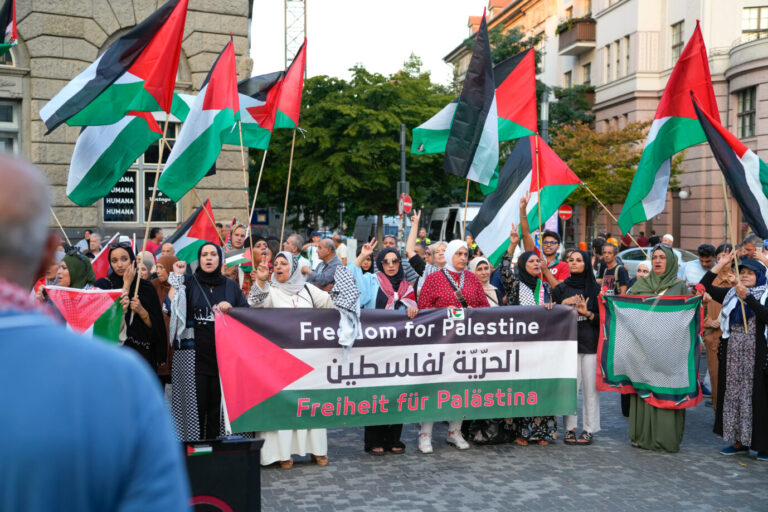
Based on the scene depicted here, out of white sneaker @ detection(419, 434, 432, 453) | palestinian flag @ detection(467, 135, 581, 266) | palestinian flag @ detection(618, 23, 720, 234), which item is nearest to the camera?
white sneaker @ detection(419, 434, 432, 453)

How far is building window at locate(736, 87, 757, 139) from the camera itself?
108 feet

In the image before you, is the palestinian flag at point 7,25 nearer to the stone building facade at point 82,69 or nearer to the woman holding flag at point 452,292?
the woman holding flag at point 452,292

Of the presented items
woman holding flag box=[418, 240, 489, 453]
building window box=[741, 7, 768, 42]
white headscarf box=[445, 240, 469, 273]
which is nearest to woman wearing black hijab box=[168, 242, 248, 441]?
woman holding flag box=[418, 240, 489, 453]

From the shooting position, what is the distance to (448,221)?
37.2 metres

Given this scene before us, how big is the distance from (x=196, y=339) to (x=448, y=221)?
1192 inches

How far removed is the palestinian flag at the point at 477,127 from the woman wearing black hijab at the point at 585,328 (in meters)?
1.47

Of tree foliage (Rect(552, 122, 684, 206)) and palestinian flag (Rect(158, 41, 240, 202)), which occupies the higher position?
tree foliage (Rect(552, 122, 684, 206))

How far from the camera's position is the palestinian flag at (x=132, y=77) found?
808 centimetres

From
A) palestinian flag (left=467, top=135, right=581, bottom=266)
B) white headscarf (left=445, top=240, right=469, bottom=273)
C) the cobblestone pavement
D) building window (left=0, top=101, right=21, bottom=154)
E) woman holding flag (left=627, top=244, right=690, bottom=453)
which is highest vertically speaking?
building window (left=0, top=101, right=21, bottom=154)

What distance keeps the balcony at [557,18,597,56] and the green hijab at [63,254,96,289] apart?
41.5 metres

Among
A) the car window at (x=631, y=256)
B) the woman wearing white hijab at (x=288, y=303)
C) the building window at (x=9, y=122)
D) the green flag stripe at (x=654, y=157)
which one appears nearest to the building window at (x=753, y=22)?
the car window at (x=631, y=256)

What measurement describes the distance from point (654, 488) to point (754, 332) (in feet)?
Answer: 6.32

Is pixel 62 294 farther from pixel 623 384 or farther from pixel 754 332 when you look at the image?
pixel 754 332

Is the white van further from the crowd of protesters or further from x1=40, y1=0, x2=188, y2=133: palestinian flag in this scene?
x1=40, y1=0, x2=188, y2=133: palestinian flag
